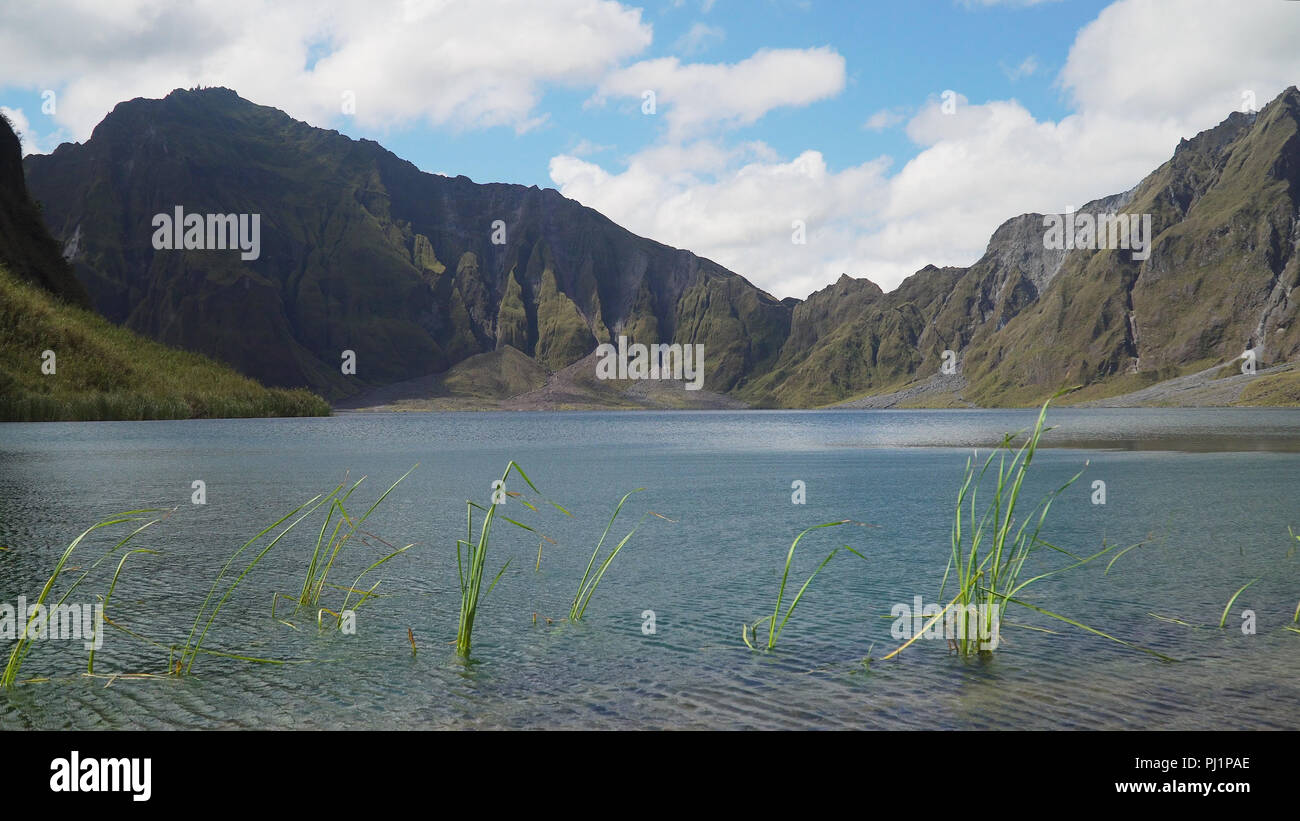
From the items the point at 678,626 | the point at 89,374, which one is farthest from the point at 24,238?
the point at 678,626

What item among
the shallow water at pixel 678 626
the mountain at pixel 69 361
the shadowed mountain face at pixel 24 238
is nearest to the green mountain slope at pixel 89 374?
the mountain at pixel 69 361

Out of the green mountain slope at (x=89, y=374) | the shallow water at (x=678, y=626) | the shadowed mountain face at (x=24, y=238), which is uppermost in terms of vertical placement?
the shadowed mountain face at (x=24, y=238)

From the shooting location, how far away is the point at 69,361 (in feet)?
383

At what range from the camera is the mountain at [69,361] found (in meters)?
109

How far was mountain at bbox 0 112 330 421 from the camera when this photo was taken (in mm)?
109062

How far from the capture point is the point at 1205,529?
27516 millimetres

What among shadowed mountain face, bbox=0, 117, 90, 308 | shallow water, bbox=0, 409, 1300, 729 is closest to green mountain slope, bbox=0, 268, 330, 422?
shadowed mountain face, bbox=0, 117, 90, 308

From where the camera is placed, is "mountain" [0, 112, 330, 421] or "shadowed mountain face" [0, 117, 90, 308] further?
"shadowed mountain face" [0, 117, 90, 308]

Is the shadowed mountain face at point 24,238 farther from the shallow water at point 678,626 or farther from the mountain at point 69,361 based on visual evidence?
the shallow water at point 678,626

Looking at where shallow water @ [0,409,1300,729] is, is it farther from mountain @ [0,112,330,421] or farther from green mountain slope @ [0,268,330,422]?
mountain @ [0,112,330,421]

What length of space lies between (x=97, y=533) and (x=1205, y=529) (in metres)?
33.2

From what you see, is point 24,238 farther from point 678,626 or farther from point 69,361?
point 678,626
